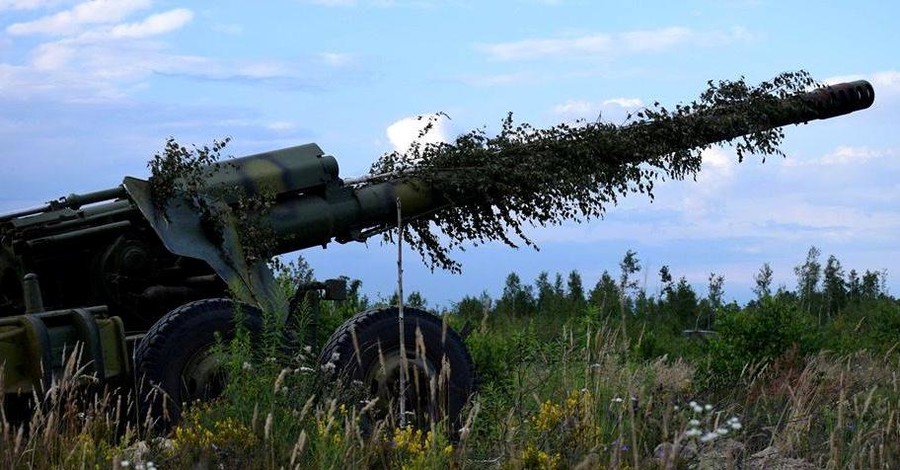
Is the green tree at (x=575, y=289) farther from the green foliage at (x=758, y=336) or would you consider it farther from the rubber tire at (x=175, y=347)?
the rubber tire at (x=175, y=347)

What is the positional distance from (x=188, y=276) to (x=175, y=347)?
187 cm

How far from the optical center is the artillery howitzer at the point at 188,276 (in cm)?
811

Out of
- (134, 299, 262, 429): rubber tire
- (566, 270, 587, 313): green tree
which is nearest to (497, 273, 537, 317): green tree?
(566, 270, 587, 313): green tree

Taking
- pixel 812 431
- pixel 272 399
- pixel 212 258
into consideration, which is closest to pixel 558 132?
pixel 212 258

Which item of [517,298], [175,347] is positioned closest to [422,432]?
[175,347]

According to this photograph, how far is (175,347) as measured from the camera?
8133mm

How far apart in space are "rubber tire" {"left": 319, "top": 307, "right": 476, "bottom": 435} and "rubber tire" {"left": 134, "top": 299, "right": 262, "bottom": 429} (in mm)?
627

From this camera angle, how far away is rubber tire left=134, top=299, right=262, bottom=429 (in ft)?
26.5

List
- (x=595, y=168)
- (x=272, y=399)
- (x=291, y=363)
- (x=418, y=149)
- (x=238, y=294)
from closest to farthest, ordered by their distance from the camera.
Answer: (x=272, y=399)
(x=291, y=363)
(x=238, y=294)
(x=418, y=149)
(x=595, y=168)

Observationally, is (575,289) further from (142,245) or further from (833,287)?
(142,245)

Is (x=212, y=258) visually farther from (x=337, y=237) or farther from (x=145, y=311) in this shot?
(x=337, y=237)

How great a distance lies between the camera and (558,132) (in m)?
13.5

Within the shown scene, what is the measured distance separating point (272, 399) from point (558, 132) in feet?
24.5

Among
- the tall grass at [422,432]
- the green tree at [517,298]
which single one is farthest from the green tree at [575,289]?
the tall grass at [422,432]
